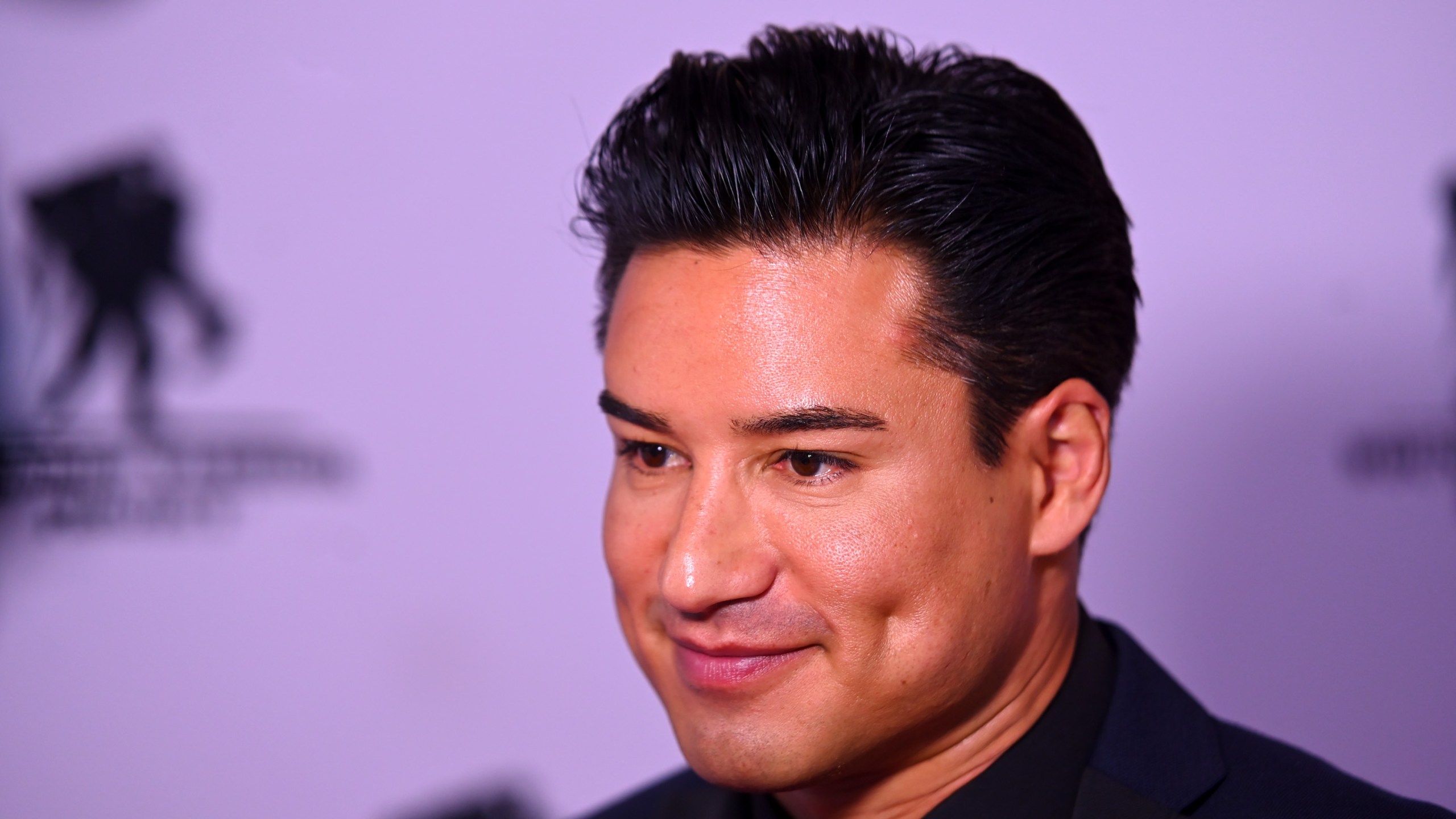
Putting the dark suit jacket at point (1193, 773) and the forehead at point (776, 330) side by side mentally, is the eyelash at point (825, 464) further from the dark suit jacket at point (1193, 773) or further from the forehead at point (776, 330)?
the dark suit jacket at point (1193, 773)

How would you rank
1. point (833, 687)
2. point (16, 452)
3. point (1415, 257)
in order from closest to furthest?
point (833, 687), point (1415, 257), point (16, 452)

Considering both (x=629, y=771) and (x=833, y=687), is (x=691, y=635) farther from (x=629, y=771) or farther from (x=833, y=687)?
(x=629, y=771)

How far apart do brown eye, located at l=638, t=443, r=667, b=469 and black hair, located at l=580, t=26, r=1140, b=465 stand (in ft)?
0.81

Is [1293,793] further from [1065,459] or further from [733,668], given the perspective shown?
[733,668]

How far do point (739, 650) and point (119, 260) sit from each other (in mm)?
1702

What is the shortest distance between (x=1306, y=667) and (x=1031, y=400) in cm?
115

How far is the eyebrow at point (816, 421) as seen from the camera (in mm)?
1326

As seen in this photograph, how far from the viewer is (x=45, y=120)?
2.42 meters

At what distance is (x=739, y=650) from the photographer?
4.49 ft

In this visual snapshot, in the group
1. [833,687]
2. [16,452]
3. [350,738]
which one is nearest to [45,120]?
[16,452]

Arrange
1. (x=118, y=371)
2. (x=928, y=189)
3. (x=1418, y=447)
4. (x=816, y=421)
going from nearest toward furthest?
1. (x=816, y=421)
2. (x=928, y=189)
3. (x=1418, y=447)
4. (x=118, y=371)

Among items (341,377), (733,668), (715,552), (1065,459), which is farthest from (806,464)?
(341,377)

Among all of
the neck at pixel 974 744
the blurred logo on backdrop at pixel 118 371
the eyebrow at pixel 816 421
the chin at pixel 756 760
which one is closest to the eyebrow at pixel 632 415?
the eyebrow at pixel 816 421

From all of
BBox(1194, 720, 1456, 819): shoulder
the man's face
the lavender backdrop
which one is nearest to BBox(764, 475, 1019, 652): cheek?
the man's face
